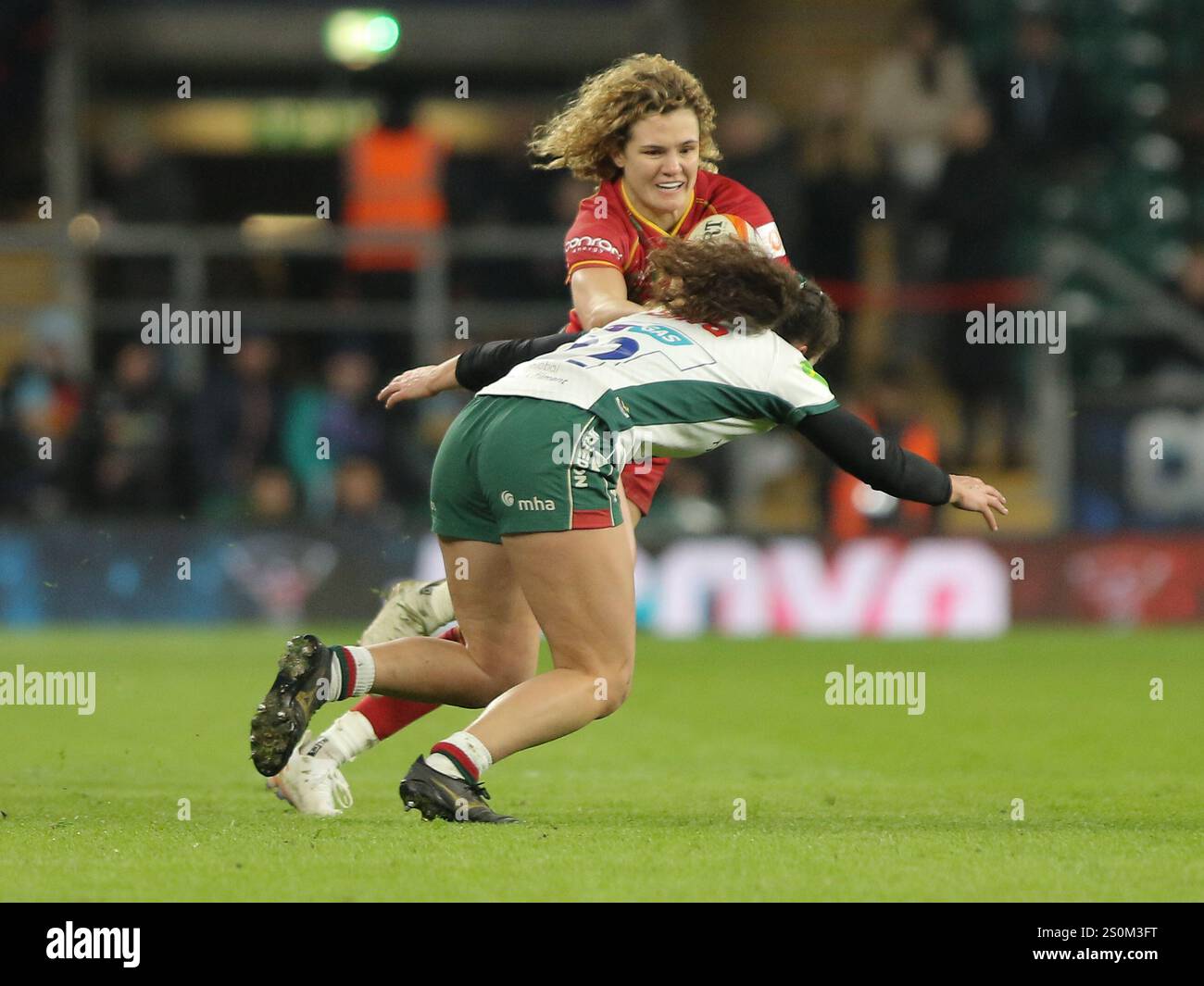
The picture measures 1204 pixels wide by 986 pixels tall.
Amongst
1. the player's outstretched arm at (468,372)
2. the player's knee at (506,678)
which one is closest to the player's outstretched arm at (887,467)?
the player's outstretched arm at (468,372)

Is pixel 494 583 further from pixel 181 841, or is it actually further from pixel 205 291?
pixel 205 291

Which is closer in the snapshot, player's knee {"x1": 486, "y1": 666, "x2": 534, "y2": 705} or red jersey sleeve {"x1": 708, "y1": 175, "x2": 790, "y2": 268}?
player's knee {"x1": 486, "y1": 666, "x2": 534, "y2": 705}

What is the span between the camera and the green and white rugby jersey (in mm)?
5879

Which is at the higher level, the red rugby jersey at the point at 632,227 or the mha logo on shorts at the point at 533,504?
the red rugby jersey at the point at 632,227

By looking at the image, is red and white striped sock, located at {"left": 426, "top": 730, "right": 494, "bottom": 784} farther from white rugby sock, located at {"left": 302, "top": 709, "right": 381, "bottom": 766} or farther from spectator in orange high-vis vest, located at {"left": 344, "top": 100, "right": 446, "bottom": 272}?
spectator in orange high-vis vest, located at {"left": 344, "top": 100, "right": 446, "bottom": 272}

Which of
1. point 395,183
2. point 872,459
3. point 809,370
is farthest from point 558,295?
point 872,459

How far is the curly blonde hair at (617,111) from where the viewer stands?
680 cm

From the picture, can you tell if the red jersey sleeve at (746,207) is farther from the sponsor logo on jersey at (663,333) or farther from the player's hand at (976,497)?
the player's hand at (976,497)

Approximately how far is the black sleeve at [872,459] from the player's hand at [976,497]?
0.02 metres

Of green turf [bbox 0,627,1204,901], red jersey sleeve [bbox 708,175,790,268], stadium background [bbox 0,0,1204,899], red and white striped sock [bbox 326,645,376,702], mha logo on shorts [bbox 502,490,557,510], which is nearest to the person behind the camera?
green turf [bbox 0,627,1204,901]

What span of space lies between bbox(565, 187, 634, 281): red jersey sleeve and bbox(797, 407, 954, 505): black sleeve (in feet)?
3.61

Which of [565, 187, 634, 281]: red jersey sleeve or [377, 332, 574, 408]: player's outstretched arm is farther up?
[565, 187, 634, 281]: red jersey sleeve

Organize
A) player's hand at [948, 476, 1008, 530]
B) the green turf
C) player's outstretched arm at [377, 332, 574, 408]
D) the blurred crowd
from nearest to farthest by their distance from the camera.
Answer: the green turf, player's hand at [948, 476, 1008, 530], player's outstretched arm at [377, 332, 574, 408], the blurred crowd

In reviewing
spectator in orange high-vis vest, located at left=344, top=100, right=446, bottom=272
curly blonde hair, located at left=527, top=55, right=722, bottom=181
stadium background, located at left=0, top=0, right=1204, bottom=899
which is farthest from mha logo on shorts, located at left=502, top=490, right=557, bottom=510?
spectator in orange high-vis vest, located at left=344, top=100, right=446, bottom=272
